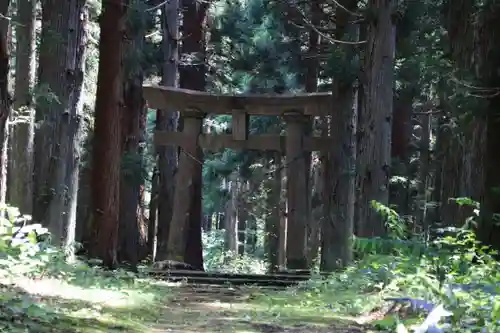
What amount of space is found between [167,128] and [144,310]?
42.0ft

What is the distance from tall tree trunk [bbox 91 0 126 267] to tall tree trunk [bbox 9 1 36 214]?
1.83m

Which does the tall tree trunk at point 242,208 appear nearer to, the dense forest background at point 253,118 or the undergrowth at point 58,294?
the dense forest background at point 253,118

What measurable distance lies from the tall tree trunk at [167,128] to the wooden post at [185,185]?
95.8 inches

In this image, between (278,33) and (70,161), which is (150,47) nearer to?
(278,33)

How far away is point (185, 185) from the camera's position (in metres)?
16.2

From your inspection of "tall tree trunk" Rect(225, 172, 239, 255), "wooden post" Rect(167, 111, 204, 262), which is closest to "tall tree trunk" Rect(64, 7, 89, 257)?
"wooden post" Rect(167, 111, 204, 262)

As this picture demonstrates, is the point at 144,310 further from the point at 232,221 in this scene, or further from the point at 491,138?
the point at 232,221

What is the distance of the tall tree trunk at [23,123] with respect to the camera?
1277 centimetres

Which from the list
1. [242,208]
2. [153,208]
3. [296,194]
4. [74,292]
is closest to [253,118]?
[153,208]

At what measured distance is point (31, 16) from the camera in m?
13.2

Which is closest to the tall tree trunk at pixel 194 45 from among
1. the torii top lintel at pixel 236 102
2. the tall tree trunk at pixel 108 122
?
the torii top lintel at pixel 236 102

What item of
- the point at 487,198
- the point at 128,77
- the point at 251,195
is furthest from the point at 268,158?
the point at 487,198

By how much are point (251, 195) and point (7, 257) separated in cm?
2522

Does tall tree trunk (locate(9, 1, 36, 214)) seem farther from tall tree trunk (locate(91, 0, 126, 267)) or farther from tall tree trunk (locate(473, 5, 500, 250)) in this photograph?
tall tree trunk (locate(473, 5, 500, 250))
